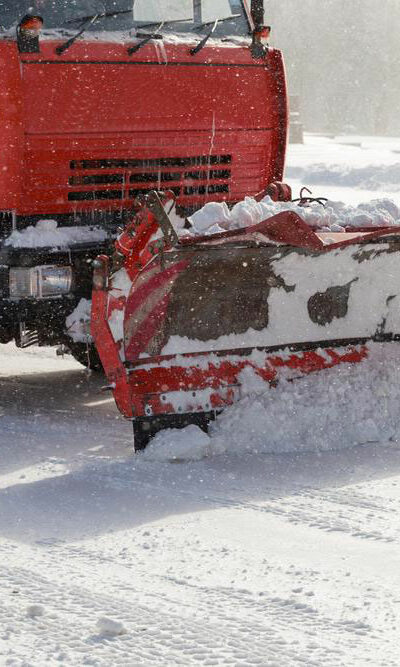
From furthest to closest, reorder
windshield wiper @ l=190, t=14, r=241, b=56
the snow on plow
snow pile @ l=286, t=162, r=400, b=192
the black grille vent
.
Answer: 1. snow pile @ l=286, t=162, r=400, b=192
2. windshield wiper @ l=190, t=14, r=241, b=56
3. the black grille vent
4. the snow on plow

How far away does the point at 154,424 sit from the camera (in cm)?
561

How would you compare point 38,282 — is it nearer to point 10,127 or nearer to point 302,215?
point 10,127

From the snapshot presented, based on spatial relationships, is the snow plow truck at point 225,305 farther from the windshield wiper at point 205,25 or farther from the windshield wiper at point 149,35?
the windshield wiper at point 205,25

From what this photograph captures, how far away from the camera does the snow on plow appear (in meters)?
5.54

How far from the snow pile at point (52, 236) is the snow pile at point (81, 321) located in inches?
12.4

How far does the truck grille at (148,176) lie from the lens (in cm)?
648

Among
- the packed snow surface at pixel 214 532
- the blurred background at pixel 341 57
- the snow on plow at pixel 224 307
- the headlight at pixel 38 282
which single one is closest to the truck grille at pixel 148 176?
the headlight at pixel 38 282

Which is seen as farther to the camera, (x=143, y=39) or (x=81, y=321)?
(x=143, y=39)

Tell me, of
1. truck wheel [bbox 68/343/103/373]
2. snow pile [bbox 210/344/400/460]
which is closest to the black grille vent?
truck wheel [bbox 68/343/103/373]

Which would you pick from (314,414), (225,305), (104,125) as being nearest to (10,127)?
(104,125)

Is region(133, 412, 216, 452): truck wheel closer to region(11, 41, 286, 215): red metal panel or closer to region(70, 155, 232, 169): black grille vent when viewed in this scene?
region(11, 41, 286, 215): red metal panel

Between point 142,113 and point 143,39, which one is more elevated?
point 143,39

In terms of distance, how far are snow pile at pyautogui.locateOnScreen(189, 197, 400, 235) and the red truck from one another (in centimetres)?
72

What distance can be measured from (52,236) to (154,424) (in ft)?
3.96
